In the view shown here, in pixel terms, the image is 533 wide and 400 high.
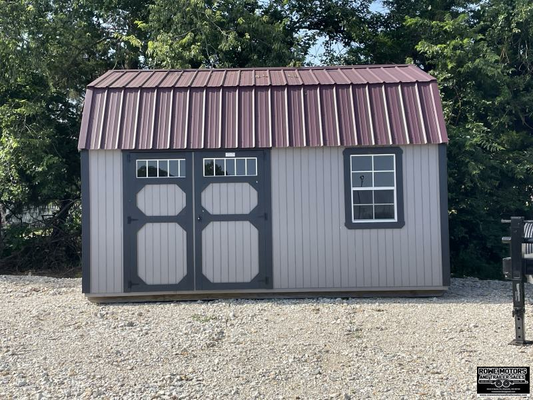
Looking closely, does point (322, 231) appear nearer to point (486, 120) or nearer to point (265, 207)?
point (265, 207)

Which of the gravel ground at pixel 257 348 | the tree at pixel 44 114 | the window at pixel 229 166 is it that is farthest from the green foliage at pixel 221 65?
the window at pixel 229 166

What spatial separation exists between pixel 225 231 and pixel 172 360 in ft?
10.9

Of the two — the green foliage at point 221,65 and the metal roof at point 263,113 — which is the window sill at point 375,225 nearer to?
the metal roof at point 263,113

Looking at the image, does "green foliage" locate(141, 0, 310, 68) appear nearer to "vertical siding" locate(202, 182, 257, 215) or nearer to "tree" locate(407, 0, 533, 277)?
"tree" locate(407, 0, 533, 277)

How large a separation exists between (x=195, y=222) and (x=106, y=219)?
49.6 inches

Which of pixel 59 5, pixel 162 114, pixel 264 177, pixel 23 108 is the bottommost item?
pixel 264 177

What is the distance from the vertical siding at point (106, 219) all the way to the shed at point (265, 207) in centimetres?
1

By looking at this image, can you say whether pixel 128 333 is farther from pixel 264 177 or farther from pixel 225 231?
pixel 264 177

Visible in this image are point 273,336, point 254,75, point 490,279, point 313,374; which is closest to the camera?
point 313,374

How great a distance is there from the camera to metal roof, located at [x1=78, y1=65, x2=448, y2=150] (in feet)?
28.3

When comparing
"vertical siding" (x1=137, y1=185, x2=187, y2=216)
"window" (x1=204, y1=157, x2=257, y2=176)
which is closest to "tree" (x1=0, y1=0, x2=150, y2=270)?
"vertical siding" (x1=137, y1=185, x2=187, y2=216)

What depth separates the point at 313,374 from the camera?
5055mm

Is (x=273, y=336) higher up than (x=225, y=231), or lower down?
lower down

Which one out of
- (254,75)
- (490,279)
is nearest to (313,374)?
(254,75)
